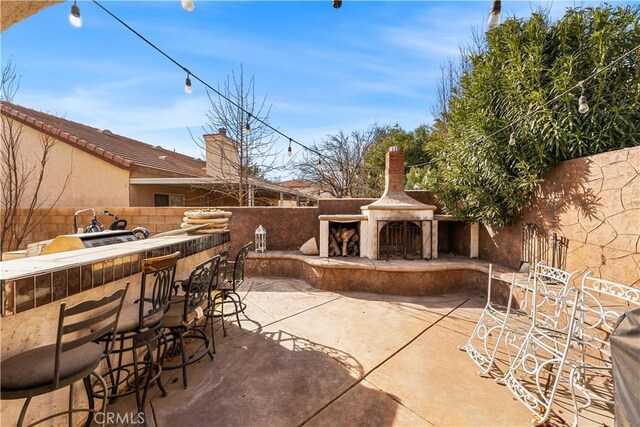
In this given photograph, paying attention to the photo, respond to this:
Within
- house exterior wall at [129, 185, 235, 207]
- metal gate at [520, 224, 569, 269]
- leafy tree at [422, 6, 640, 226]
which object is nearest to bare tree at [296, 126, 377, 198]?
house exterior wall at [129, 185, 235, 207]

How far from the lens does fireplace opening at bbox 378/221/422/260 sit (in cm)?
551

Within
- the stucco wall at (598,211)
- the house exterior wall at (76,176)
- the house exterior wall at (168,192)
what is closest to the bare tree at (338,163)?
the house exterior wall at (168,192)

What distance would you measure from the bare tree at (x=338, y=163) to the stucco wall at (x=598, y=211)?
7.63 meters

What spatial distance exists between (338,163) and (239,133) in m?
4.59

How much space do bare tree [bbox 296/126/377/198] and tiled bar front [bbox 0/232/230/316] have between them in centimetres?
955

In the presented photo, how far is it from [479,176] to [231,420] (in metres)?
5.09

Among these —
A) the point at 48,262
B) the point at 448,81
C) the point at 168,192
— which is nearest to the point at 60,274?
the point at 48,262

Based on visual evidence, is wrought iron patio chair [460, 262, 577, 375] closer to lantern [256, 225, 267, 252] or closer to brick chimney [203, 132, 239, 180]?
lantern [256, 225, 267, 252]

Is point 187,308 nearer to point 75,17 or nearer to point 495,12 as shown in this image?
point 75,17

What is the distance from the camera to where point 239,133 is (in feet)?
29.3

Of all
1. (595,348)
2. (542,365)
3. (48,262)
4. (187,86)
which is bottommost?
(542,365)

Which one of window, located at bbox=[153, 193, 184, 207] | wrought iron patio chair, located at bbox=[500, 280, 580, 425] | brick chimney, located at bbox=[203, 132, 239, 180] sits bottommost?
wrought iron patio chair, located at bbox=[500, 280, 580, 425]

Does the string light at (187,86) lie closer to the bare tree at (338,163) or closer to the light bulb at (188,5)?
the light bulb at (188,5)

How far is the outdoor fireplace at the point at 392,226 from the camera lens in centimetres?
538
